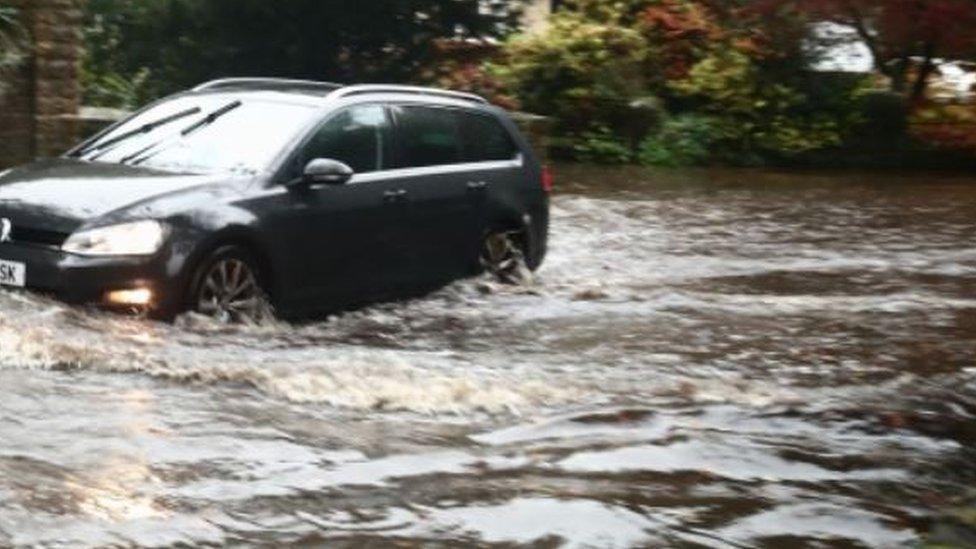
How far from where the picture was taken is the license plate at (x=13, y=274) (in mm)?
9281

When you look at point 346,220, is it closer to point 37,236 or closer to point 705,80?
point 37,236

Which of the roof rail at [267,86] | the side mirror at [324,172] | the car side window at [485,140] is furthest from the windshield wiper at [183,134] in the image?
the car side window at [485,140]

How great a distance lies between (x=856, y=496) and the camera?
654cm

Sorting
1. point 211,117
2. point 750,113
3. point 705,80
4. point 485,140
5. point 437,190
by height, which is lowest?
point 437,190

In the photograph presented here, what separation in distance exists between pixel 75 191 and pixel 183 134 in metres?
1.21

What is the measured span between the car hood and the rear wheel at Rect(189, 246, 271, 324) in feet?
1.50

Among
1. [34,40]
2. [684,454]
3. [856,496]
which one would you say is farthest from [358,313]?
[34,40]

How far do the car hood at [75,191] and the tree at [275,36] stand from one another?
10.1 metres

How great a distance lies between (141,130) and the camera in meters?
10.8

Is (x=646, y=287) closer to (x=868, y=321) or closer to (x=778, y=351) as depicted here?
(x=868, y=321)

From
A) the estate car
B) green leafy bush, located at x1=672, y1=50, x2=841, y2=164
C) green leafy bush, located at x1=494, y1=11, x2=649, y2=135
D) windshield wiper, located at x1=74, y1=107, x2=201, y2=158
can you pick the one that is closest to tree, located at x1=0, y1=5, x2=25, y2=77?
the estate car

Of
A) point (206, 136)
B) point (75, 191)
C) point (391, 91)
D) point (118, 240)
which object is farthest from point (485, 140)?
point (118, 240)

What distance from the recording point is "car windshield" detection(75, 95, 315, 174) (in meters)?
10.2

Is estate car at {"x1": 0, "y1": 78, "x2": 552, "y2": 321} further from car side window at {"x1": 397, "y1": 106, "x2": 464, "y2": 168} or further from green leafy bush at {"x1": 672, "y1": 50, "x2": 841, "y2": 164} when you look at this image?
green leafy bush at {"x1": 672, "y1": 50, "x2": 841, "y2": 164}
